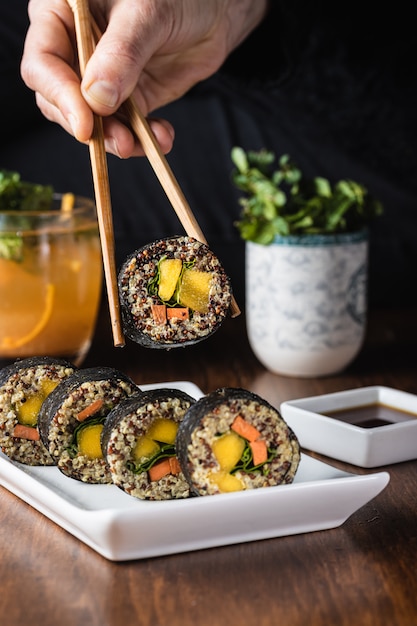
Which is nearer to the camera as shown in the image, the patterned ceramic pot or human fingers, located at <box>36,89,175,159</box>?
human fingers, located at <box>36,89,175,159</box>

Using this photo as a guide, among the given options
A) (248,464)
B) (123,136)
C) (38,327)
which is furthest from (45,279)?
(248,464)

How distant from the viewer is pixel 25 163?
2875mm

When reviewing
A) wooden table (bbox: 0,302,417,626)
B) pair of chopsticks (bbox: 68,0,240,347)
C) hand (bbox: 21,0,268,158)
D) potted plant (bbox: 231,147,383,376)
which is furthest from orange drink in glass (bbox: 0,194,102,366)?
wooden table (bbox: 0,302,417,626)

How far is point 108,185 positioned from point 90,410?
32cm

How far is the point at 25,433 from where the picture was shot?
4.53 feet

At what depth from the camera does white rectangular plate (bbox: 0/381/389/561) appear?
1083mm

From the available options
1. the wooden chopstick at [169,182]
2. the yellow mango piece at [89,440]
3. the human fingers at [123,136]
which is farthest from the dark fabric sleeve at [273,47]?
the yellow mango piece at [89,440]

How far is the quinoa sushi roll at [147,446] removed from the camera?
4.00 ft

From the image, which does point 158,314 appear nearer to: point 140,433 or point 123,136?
point 140,433

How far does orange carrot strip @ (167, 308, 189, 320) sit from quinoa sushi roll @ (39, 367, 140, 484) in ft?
0.47

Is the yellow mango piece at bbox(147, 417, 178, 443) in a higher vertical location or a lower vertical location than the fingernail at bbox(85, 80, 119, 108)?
lower

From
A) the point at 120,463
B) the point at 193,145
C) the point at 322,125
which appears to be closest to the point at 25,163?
the point at 193,145

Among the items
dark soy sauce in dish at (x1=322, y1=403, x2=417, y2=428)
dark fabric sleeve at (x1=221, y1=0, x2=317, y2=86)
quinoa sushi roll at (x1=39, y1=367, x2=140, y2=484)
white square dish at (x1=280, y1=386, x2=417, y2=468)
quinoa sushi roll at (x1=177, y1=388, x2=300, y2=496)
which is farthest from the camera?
dark fabric sleeve at (x1=221, y1=0, x2=317, y2=86)

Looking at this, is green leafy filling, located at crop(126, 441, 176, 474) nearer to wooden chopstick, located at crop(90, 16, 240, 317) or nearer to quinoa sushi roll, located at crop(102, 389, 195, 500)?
quinoa sushi roll, located at crop(102, 389, 195, 500)
